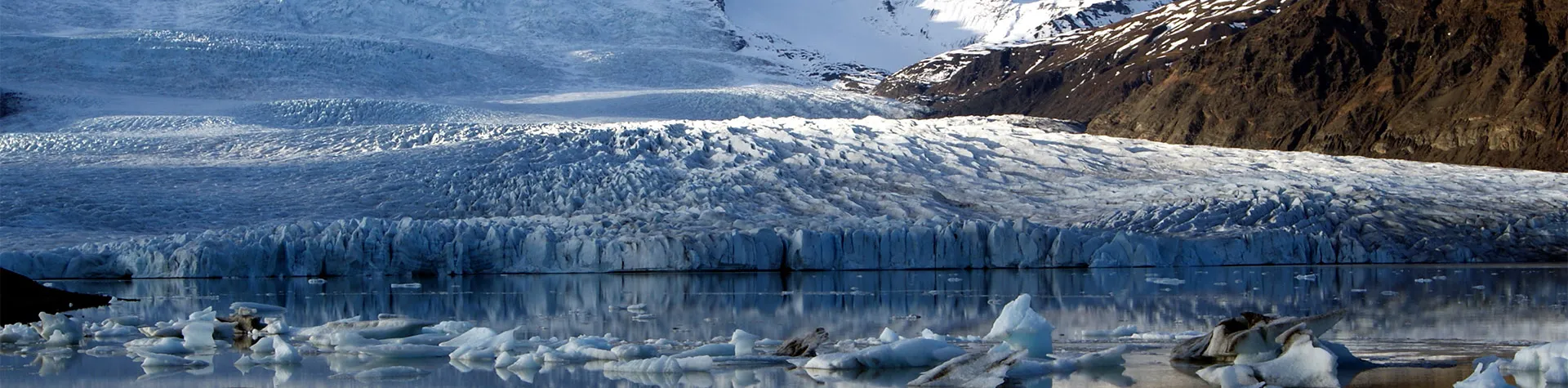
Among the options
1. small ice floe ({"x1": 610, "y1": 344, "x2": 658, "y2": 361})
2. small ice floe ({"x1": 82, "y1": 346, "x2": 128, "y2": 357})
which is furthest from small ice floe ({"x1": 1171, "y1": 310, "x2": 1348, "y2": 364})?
small ice floe ({"x1": 82, "y1": 346, "x2": 128, "y2": 357})

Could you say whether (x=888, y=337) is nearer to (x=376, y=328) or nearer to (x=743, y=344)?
(x=743, y=344)

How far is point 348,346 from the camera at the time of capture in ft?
25.5

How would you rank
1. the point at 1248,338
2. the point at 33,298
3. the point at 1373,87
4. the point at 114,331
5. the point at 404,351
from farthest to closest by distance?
the point at 1373,87 → the point at 33,298 → the point at 114,331 → the point at 404,351 → the point at 1248,338

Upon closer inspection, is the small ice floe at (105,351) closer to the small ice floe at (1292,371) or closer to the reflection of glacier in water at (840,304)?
the reflection of glacier in water at (840,304)

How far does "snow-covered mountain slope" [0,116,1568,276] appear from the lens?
19922mm

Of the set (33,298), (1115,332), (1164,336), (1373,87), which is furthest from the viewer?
(1373,87)

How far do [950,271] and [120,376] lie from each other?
14.0 metres

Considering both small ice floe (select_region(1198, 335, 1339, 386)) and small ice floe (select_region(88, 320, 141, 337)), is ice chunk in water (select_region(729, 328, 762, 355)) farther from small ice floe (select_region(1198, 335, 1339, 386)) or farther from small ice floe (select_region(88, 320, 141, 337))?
small ice floe (select_region(88, 320, 141, 337))

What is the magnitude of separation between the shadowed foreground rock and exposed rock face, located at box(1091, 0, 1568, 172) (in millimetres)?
26260

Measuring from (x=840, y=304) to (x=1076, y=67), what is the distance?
36642 millimetres

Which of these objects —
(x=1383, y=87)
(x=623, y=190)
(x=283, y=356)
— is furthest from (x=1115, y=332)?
(x=1383, y=87)

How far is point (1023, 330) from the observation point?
7477 millimetres

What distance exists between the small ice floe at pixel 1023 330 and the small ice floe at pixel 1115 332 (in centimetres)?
65

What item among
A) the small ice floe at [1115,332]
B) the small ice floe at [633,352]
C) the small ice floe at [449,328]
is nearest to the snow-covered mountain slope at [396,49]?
the small ice floe at [449,328]
